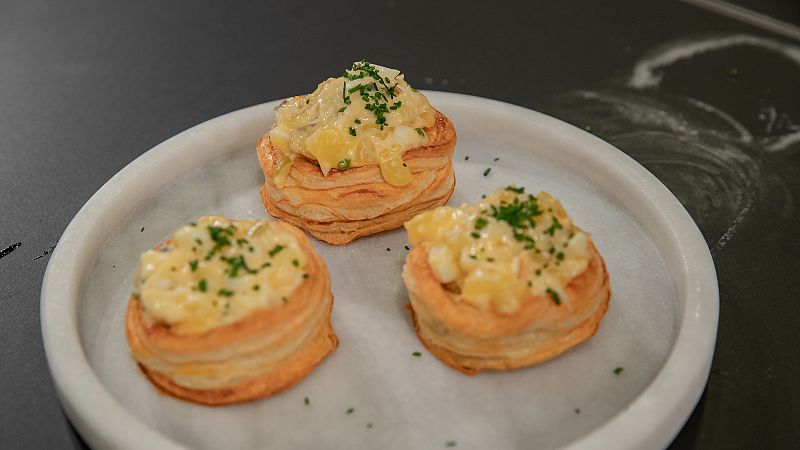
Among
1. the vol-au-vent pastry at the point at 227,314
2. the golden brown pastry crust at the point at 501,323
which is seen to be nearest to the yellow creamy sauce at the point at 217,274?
the vol-au-vent pastry at the point at 227,314

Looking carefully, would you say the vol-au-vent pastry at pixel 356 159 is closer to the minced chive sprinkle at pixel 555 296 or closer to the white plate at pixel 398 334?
the white plate at pixel 398 334

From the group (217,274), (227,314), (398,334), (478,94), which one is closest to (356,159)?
(398,334)

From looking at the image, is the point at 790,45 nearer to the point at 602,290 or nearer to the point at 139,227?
the point at 602,290

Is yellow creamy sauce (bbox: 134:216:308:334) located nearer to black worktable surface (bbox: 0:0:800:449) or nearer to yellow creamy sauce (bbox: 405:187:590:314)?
yellow creamy sauce (bbox: 405:187:590:314)

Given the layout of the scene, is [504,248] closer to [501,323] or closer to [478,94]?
[501,323]

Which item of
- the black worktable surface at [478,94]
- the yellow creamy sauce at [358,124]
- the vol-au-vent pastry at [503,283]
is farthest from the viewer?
the yellow creamy sauce at [358,124]

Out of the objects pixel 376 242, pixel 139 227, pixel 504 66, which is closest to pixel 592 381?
pixel 376 242

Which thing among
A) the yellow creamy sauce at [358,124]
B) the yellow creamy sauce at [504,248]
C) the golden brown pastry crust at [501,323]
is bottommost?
the golden brown pastry crust at [501,323]
